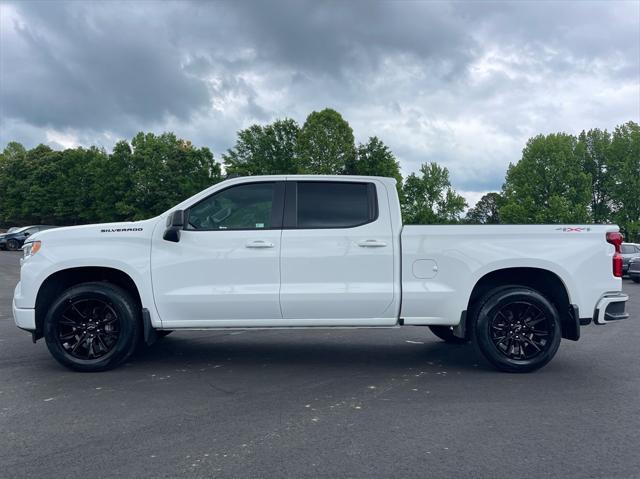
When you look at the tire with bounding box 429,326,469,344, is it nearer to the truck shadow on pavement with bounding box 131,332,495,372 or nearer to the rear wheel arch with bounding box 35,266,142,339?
the truck shadow on pavement with bounding box 131,332,495,372

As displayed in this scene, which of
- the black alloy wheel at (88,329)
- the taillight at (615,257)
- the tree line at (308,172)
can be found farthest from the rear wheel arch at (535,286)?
the tree line at (308,172)

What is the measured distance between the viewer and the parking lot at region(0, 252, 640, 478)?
361 centimetres

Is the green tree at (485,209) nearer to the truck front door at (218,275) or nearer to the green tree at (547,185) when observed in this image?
the green tree at (547,185)

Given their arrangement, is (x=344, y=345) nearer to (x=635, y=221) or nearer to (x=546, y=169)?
(x=546, y=169)

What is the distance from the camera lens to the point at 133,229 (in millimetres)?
6059

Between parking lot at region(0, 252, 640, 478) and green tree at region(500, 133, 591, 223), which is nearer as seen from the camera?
parking lot at region(0, 252, 640, 478)

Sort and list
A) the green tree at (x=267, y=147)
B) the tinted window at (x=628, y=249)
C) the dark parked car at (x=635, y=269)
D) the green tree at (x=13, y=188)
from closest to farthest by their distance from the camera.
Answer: the dark parked car at (x=635, y=269) → the tinted window at (x=628, y=249) → the green tree at (x=267, y=147) → the green tree at (x=13, y=188)

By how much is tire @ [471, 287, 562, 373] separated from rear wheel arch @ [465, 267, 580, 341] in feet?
0.50

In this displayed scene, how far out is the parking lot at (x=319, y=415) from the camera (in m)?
3.61

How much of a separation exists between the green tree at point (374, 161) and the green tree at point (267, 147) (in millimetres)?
8541

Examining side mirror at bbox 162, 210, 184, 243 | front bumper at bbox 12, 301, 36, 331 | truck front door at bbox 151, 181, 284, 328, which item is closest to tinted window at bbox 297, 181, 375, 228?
truck front door at bbox 151, 181, 284, 328

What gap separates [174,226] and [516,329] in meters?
3.65

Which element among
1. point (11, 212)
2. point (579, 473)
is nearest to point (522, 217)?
point (579, 473)

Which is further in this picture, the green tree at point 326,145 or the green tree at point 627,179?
the green tree at point 326,145
